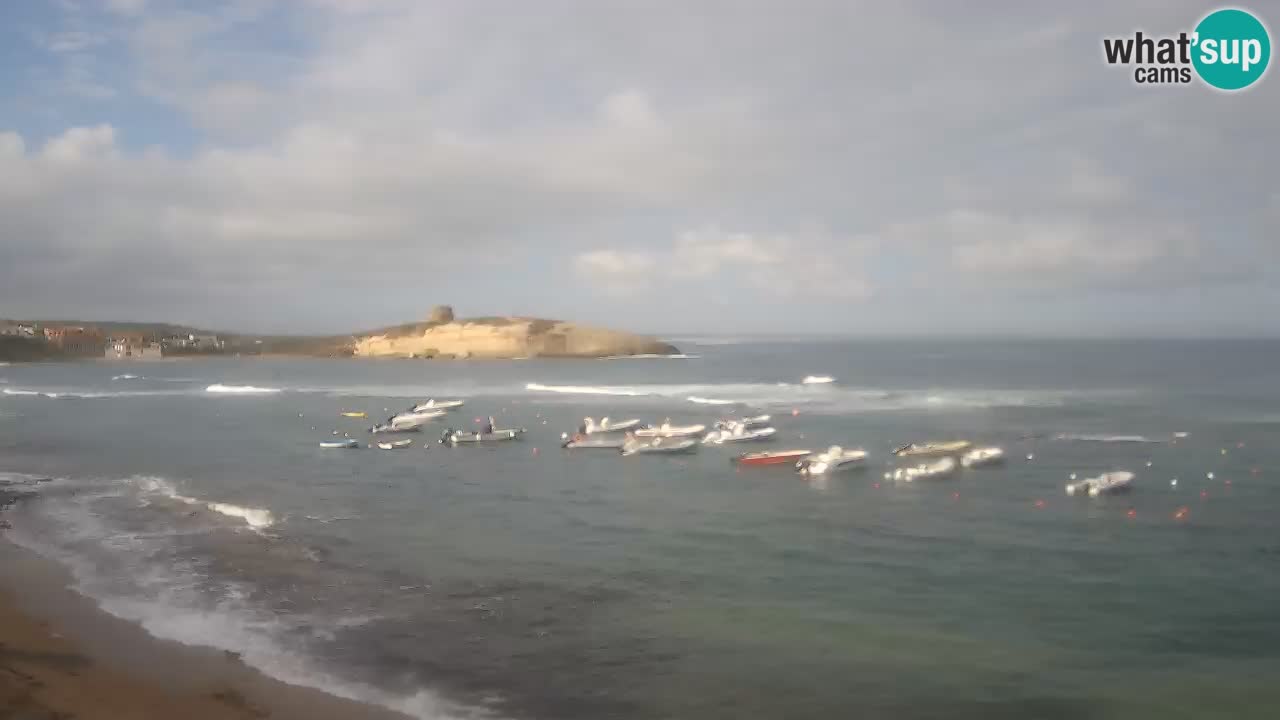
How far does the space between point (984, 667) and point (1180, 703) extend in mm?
2926

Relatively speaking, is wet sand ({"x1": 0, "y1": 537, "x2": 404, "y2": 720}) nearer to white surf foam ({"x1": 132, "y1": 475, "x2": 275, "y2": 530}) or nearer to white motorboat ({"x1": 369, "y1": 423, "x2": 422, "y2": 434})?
white surf foam ({"x1": 132, "y1": 475, "x2": 275, "y2": 530})

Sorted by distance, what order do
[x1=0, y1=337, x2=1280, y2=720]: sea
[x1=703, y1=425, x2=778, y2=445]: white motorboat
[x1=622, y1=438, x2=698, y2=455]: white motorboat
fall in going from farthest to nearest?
[x1=703, y1=425, x2=778, y2=445]: white motorboat → [x1=622, y1=438, x2=698, y2=455]: white motorboat → [x1=0, y1=337, x2=1280, y2=720]: sea

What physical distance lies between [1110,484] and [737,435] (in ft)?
66.6

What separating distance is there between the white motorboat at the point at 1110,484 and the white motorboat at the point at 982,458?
6081 mm

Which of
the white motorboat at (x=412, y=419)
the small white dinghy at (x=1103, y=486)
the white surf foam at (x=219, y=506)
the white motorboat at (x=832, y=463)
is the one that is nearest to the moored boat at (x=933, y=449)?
the white motorboat at (x=832, y=463)

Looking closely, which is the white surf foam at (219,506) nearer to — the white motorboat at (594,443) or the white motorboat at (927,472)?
the white motorboat at (594,443)

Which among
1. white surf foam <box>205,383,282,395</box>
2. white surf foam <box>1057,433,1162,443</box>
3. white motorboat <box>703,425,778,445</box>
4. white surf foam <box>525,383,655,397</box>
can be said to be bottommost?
white surf foam <box>1057,433,1162,443</box>

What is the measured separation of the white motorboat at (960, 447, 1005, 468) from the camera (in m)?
38.1

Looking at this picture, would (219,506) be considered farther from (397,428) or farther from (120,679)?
(397,428)

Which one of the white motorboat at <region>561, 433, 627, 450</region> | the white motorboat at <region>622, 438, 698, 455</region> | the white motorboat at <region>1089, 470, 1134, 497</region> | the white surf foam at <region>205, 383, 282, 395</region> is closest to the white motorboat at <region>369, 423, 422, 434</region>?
the white motorboat at <region>561, 433, 627, 450</region>

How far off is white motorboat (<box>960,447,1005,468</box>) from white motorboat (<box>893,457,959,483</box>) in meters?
1.85

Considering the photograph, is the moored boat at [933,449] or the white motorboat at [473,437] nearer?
the moored boat at [933,449]

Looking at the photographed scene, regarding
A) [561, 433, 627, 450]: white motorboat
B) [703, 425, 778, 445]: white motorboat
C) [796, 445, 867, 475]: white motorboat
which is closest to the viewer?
[796, 445, 867, 475]: white motorboat

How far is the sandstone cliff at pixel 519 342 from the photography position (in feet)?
616
